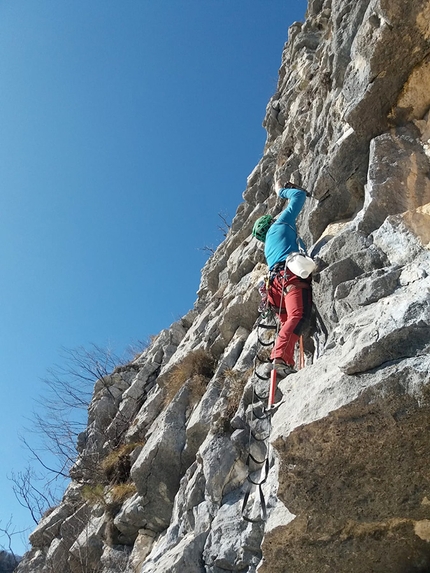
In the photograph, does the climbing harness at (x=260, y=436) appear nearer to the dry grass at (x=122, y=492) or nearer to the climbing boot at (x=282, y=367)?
the climbing boot at (x=282, y=367)

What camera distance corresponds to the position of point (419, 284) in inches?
133

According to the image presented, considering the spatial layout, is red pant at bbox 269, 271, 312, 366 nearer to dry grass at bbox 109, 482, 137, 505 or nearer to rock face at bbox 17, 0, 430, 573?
rock face at bbox 17, 0, 430, 573

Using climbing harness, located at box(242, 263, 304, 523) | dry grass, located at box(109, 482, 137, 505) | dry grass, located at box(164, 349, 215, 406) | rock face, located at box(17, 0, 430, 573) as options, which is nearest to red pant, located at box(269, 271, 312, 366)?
climbing harness, located at box(242, 263, 304, 523)

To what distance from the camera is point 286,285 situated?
558 cm

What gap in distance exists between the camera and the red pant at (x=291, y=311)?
205 inches

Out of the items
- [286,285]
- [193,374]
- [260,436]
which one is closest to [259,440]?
[260,436]

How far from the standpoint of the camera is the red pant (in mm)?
5215

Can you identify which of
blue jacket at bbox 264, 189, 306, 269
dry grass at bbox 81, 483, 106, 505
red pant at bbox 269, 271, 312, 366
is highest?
blue jacket at bbox 264, 189, 306, 269

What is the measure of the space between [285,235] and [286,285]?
1087 mm

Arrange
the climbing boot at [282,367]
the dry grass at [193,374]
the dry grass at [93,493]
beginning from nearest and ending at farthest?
the climbing boot at [282,367] → the dry grass at [193,374] → the dry grass at [93,493]

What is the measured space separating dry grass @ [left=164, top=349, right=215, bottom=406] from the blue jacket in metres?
2.70

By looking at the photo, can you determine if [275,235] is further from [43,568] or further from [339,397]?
[43,568]

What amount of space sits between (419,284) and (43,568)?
9.34m

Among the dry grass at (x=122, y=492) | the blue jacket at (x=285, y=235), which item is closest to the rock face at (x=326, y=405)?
the dry grass at (x=122, y=492)
